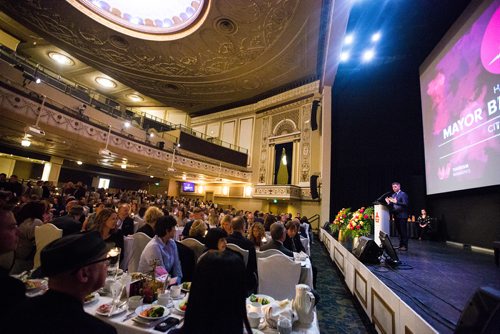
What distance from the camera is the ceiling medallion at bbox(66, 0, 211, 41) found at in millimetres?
12125

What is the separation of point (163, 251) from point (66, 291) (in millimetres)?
1547

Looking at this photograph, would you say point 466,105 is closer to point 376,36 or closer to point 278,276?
point 376,36

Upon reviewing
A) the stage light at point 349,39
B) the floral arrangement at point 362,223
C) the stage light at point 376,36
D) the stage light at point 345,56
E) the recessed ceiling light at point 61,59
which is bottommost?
the floral arrangement at point 362,223

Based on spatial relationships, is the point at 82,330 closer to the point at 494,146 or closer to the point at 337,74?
the point at 494,146

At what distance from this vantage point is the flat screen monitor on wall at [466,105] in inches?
167

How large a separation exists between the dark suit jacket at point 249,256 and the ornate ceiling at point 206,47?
10968 millimetres

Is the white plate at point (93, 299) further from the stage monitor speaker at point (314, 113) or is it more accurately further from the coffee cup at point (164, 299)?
the stage monitor speaker at point (314, 113)

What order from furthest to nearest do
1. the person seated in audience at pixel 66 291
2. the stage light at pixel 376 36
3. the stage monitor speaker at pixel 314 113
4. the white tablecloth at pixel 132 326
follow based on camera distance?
the stage monitor speaker at pixel 314 113 → the stage light at pixel 376 36 → the white tablecloth at pixel 132 326 → the person seated in audience at pixel 66 291

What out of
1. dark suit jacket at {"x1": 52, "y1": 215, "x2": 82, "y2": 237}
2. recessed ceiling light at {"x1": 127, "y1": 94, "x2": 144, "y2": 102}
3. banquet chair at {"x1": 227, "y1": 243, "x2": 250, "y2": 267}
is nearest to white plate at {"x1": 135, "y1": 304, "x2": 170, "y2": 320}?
banquet chair at {"x1": 227, "y1": 243, "x2": 250, "y2": 267}

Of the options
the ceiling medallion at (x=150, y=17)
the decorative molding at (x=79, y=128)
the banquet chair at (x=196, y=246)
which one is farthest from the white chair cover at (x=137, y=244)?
the ceiling medallion at (x=150, y=17)

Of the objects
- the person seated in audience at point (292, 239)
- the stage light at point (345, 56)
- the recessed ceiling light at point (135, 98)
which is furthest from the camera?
the recessed ceiling light at point (135, 98)

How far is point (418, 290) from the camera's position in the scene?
2402mm

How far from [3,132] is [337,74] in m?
14.3

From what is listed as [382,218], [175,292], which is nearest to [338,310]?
[382,218]
